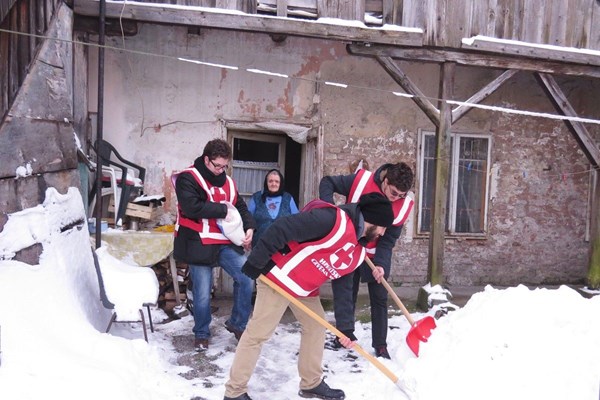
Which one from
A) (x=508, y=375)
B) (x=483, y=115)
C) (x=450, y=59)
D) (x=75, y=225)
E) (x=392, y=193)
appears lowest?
(x=508, y=375)

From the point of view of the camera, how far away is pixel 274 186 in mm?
5742

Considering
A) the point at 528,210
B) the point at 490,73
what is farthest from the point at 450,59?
the point at 528,210

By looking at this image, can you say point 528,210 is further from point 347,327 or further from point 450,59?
point 347,327

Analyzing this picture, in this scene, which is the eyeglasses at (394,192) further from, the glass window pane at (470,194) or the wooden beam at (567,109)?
the glass window pane at (470,194)

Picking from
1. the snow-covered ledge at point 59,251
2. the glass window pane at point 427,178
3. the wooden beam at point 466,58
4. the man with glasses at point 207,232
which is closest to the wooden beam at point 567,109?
the wooden beam at point 466,58

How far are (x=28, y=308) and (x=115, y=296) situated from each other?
1.19 meters

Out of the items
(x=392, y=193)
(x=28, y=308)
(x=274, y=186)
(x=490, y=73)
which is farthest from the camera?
(x=490, y=73)

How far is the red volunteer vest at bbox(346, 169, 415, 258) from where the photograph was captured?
176 inches

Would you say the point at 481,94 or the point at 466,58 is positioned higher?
the point at 466,58

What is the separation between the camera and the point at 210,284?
477 centimetres

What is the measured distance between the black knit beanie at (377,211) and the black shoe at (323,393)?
137cm

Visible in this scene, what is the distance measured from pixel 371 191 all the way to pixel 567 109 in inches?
140

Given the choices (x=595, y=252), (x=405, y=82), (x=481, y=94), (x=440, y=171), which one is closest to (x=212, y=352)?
(x=440, y=171)

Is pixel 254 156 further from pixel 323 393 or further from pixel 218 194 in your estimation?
pixel 323 393
